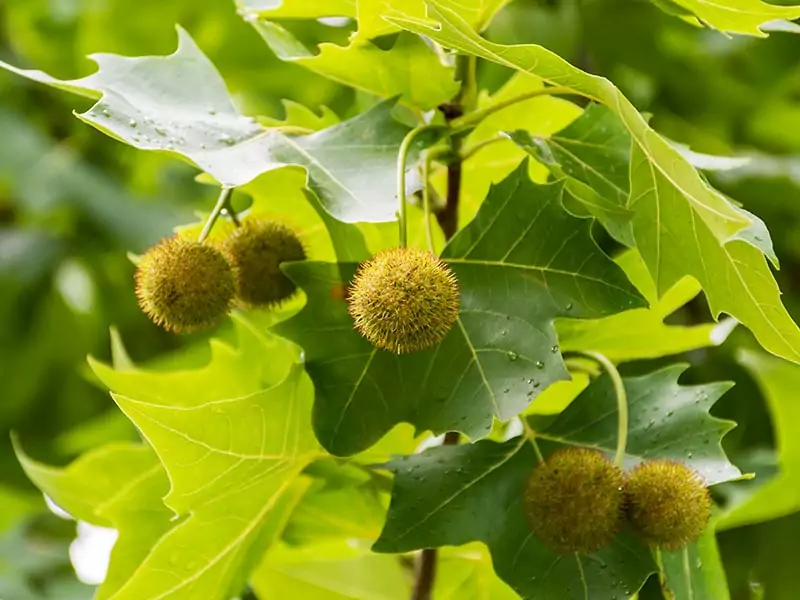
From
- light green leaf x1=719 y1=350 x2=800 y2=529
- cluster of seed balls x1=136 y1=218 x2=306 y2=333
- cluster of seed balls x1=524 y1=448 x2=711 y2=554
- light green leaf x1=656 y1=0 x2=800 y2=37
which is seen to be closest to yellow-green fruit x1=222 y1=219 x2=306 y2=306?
cluster of seed balls x1=136 y1=218 x2=306 y2=333

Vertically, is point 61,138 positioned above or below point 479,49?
below

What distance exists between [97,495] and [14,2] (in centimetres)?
216

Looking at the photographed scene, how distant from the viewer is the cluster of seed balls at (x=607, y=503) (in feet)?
3.84

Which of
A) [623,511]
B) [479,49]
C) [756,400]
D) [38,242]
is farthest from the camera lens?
[38,242]

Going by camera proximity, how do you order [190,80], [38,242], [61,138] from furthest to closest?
1. [61,138]
2. [38,242]
3. [190,80]

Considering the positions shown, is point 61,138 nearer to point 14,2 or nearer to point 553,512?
point 14,2

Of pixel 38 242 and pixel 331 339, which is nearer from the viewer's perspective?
pixel 331 339

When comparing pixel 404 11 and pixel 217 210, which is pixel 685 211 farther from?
pixel 217 210

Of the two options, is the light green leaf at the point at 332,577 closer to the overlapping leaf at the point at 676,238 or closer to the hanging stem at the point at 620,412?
the hanging stem at the point at 620,412

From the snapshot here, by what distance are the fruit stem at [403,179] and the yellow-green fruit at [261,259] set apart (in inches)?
7.2

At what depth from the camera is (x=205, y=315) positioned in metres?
1.28

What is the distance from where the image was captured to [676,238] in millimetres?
1182

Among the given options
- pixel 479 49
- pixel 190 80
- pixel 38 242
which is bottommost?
pixel 38 242

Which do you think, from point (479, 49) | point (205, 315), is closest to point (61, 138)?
point (205, 315)
